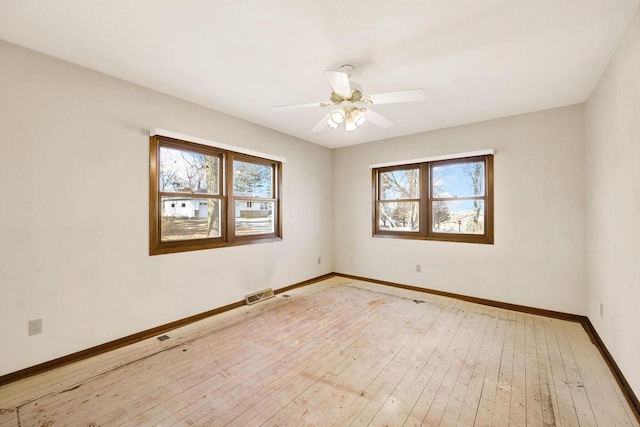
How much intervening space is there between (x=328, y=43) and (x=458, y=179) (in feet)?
9.91

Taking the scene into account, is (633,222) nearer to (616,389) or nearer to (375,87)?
(616,389)

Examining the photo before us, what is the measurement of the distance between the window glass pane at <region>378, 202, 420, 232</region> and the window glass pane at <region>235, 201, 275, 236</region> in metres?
2.03

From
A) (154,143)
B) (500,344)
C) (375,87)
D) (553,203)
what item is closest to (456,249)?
(553,203)

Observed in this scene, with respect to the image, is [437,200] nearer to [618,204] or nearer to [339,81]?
[618,204]

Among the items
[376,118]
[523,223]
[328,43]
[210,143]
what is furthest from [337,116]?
[523,223]

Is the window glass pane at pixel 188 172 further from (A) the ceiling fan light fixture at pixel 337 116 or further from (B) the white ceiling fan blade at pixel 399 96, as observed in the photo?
(B) the white ceiling fan blade at pixel 399 96

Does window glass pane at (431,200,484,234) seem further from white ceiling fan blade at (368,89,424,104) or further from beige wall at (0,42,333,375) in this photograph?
beige wall at (0,42,333,375)

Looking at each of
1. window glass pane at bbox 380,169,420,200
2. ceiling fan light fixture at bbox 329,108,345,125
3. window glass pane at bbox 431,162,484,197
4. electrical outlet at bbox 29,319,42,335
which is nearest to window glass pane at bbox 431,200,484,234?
window glass pane at bbox 431,162,484,197

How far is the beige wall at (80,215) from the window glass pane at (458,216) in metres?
3.42

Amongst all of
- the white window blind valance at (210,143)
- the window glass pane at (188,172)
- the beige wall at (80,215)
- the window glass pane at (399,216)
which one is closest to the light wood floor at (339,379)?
the beige wall at (80,215)

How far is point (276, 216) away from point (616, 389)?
3.98 m

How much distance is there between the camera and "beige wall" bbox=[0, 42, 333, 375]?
206 cm

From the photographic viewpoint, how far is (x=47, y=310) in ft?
7.20

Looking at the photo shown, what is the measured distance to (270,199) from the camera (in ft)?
13.9
